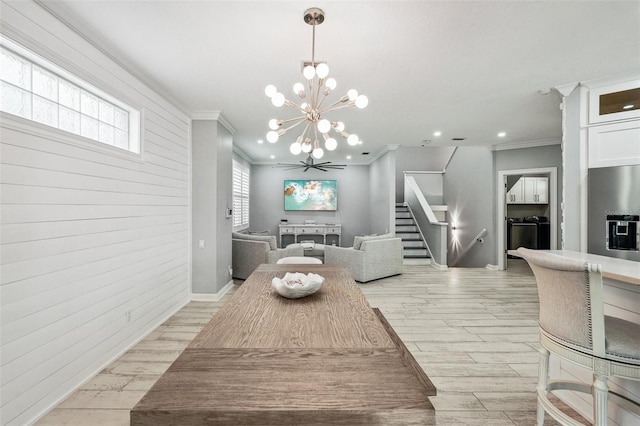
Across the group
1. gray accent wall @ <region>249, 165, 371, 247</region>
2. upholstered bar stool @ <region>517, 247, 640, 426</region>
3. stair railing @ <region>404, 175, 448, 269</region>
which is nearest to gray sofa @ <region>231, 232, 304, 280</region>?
gray accent wall @ <region>249, 165, 371, 247</region>

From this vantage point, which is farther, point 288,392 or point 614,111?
point 614,111

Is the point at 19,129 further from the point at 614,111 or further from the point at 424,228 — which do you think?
the point at 424,228

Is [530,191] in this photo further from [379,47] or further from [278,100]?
[278,100]

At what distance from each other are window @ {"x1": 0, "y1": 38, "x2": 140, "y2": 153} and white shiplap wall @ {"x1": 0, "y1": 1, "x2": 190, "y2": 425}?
0.09 m

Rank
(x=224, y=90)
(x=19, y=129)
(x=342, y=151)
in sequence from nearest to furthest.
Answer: (x=19, y=129)
(x=224, y=90)
(x=342, y=151)

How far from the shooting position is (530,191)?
7270 millimetres

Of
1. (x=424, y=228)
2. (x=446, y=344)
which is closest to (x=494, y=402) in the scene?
(x=446, y=344)

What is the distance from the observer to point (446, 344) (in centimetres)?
278

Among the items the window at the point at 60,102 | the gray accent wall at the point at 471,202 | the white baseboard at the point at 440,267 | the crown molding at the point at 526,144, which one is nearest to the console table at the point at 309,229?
the white baseboard at the point at 440,267

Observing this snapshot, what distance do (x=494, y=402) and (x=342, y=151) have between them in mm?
5565

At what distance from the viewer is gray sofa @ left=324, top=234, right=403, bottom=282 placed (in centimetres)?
496

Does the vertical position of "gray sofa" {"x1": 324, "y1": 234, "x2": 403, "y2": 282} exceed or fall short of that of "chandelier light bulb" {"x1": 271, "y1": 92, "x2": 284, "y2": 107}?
it falls short

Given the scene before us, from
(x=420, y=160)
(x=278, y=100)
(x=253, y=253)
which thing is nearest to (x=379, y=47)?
(x=278, y=100)

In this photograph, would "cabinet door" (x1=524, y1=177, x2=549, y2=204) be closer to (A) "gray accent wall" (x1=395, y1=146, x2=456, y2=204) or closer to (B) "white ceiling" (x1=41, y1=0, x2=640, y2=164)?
(A) "gray accent wall" (x1=395, y1=146, x2=456, y2=204)
